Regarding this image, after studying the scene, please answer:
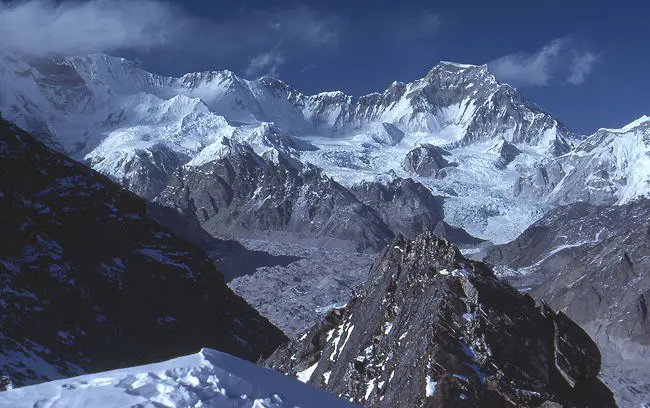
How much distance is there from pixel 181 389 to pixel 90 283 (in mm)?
45152

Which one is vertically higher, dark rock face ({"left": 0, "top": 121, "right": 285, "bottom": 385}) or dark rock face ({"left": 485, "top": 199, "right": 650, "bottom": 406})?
dark rock face ({"left": 485, "top": 199, "right": 650, "bottom": 406})

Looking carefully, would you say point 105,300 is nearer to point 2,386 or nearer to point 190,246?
point 190,246

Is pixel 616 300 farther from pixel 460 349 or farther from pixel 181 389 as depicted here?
pixel 181 389

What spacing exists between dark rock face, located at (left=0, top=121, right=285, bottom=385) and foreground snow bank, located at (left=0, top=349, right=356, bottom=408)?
26.8 meters

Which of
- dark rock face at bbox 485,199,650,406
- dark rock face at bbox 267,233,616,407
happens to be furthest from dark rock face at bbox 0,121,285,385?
dark rock face at bbox 485,199,650,406

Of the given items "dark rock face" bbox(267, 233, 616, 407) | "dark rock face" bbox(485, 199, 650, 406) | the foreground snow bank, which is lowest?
the foreground snow bank

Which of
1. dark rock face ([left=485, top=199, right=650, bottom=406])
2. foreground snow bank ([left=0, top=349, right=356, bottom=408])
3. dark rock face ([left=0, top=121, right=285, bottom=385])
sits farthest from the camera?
dark rock face ([left=485, top=199, right=650, bottom=406])

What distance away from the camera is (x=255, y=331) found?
2916 inches

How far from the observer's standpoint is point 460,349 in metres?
30.0

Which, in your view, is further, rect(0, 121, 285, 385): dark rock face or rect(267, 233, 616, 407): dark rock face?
rect(0, 121, 285, 385): dark rock face

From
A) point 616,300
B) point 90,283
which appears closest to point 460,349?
point 90,283

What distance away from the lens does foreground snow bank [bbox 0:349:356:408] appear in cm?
1515

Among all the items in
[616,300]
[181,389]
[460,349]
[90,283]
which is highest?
[616,300]

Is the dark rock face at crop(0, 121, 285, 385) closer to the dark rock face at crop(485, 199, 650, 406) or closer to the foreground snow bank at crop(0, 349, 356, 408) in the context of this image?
the foreground snow bank at crop(0, 349, 356, 408)
